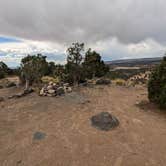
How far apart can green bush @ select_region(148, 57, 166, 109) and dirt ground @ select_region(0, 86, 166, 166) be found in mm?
696

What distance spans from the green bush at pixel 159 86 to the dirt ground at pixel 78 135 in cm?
70

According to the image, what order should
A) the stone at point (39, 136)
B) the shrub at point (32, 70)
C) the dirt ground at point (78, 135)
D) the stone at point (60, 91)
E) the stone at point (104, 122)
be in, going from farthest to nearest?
the shrub at point (32, 70)
the stone at point (60, 91)
the stone at point (104, 122)
the stone at point (39, 136)
the dirt ground at point (78, 135)

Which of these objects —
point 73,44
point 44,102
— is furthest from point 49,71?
point 44,102

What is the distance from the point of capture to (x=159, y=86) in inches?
609

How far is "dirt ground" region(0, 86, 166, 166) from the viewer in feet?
30.5

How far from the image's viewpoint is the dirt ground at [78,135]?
9.30 metres

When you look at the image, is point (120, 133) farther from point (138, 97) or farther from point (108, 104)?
point (138, 97)

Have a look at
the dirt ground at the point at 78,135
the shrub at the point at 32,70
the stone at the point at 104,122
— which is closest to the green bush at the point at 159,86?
the dirt ground at the point at 78,135

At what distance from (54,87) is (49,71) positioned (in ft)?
68.0

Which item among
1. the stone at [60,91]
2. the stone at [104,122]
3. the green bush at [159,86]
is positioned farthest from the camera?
Result: the stone at [60,91]

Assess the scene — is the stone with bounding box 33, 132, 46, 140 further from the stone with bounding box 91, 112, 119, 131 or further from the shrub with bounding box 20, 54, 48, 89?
the shrub with bounding box 20, 54, 48, 89

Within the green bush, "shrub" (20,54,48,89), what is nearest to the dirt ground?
the green bush

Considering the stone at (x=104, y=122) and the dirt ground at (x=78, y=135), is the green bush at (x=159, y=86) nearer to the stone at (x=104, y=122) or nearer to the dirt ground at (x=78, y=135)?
the dirt ground at (x=78, y=135)

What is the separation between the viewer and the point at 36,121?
13.2 m
